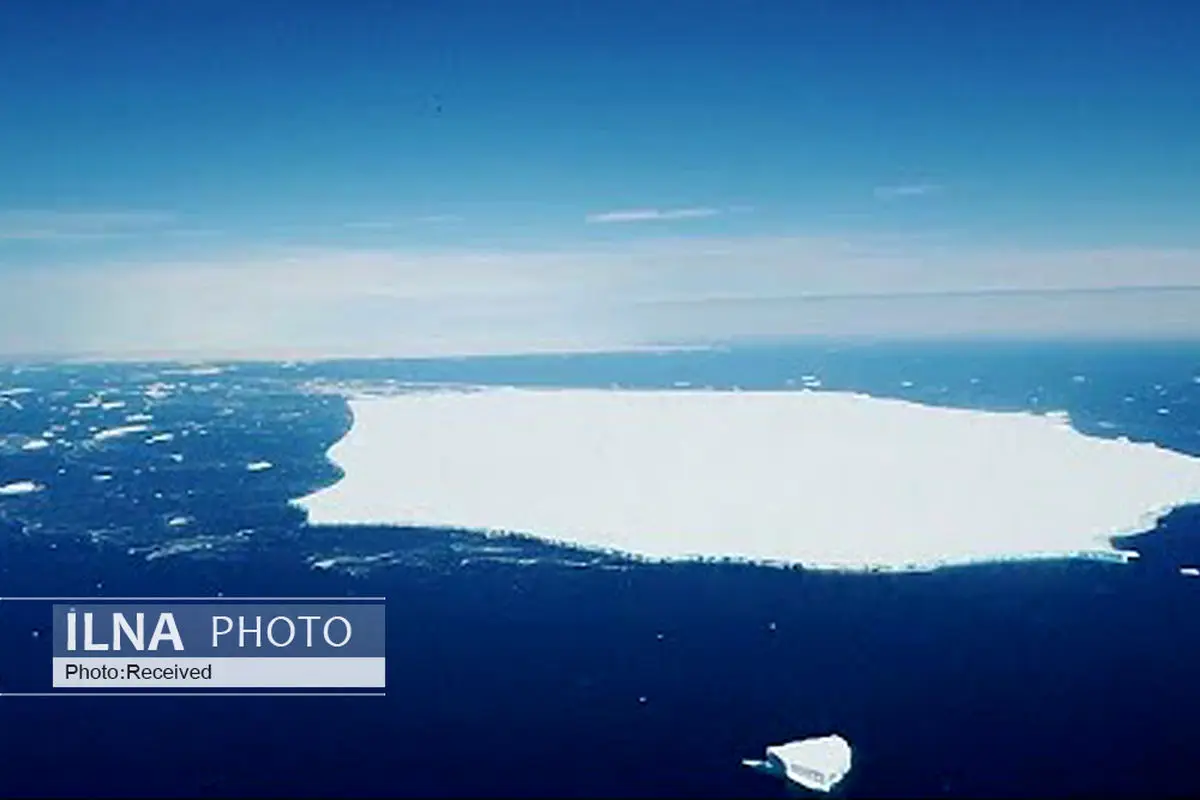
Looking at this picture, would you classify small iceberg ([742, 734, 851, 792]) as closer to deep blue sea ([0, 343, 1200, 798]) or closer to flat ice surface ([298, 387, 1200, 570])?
deep blue sea ([0, 343, 1200, 798])

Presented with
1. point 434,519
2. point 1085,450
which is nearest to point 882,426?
point 1085,450

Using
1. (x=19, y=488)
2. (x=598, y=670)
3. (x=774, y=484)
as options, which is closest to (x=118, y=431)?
(x=19, y=488)

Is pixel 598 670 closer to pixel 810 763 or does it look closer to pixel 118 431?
pixel 810 763

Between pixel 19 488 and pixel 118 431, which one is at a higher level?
pixel 118 431

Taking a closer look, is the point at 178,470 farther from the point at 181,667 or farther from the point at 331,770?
the point at 331,770

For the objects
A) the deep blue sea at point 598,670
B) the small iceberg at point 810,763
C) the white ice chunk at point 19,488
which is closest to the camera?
the small iceberg at point 810,763

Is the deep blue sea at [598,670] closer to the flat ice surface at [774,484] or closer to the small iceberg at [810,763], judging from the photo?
the small iceberg at [810,763]

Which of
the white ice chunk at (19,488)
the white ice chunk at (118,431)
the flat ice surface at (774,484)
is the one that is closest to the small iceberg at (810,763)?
the flat ice surface at (774,484)
